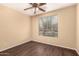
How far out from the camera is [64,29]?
162cm

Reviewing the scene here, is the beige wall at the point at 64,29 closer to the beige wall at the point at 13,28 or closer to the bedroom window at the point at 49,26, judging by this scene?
the bedroom window at the point at 49,26

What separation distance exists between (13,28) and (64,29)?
51.0 inches

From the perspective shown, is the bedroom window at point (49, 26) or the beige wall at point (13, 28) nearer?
the bedroom window at point (49, 26)

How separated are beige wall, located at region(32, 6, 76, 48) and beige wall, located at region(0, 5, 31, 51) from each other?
260 mm

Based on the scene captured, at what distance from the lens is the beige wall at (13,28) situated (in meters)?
1.85

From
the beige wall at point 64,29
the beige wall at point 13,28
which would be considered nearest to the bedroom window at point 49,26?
the beige wall at point 64,29

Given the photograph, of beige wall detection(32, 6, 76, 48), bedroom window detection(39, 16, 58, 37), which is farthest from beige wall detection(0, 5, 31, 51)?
bedroom window detection(39, 16, 58, 37)

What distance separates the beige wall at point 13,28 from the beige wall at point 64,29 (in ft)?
0.85

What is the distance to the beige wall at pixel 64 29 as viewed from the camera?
4.97ft

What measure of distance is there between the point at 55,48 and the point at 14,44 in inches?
42.6

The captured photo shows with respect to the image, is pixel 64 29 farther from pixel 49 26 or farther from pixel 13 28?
pixel 13 28

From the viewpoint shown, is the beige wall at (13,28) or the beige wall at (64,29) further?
the beige wall at (13,28)

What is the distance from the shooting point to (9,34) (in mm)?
1942

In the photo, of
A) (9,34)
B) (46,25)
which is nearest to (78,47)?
(46,25)
